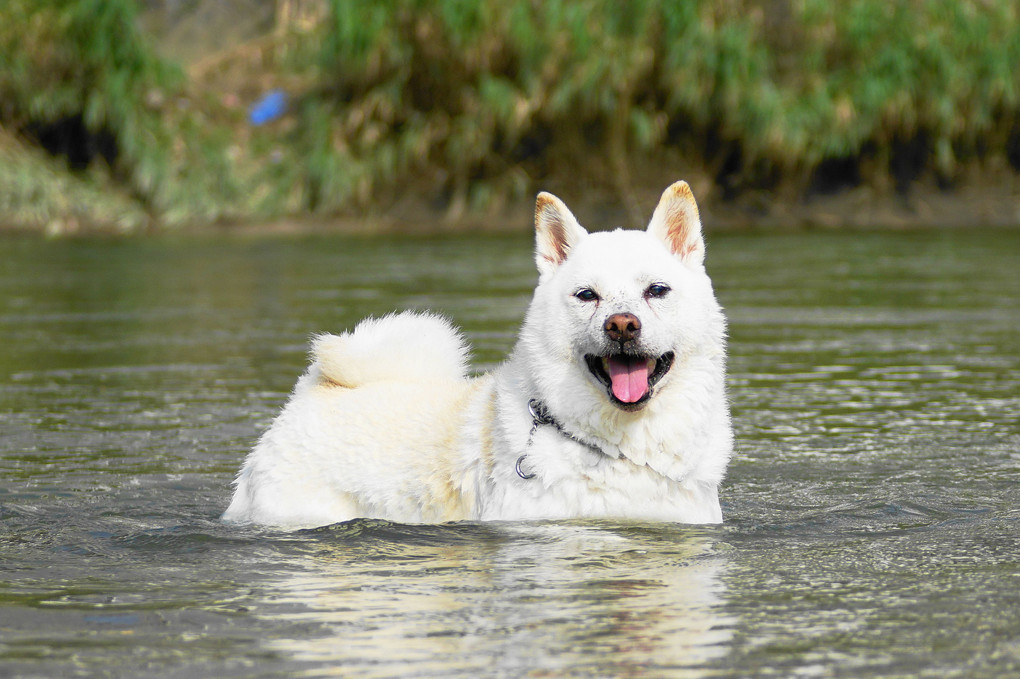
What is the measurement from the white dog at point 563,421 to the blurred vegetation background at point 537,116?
18.1 meters

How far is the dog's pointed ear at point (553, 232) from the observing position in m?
5.18

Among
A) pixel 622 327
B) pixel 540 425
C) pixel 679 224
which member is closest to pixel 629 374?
pixel 622 327

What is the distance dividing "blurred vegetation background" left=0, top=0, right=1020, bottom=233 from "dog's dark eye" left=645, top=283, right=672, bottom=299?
Result: 60.4 feet

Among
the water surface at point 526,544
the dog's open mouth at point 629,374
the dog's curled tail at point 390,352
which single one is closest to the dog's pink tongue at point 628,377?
the dog's open mouth at point 629,374

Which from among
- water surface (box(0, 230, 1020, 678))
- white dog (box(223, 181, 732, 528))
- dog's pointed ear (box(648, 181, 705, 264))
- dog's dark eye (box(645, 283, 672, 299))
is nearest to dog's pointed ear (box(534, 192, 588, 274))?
white dog (box(223, 181, 732, 528))

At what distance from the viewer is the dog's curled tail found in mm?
5598

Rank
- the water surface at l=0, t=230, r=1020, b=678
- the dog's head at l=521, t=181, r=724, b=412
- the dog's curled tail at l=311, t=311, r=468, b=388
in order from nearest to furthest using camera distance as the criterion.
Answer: the water surface at l=0, t=230, r=1020, b=678
the dog's head at l=521, t=181, r=724, b=412
the dog's curled tail at l=311, t=311, r=468, b=388

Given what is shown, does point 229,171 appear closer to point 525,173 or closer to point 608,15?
point 525,173

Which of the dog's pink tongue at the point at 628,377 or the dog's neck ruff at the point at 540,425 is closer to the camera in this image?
the dog's pink tongue at the point at 628,377

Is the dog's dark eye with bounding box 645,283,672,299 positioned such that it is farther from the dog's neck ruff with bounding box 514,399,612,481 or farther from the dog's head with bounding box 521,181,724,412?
the dog's neck ruff with bounding box 514,399,612,481

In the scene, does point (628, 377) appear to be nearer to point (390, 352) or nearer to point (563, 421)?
point (563, 421)

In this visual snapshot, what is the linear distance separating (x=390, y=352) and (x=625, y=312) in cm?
131

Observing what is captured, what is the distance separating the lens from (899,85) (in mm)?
23641

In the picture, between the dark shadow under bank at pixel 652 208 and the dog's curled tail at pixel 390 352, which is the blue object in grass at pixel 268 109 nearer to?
the dark shadow under bank at pixel 652 208
